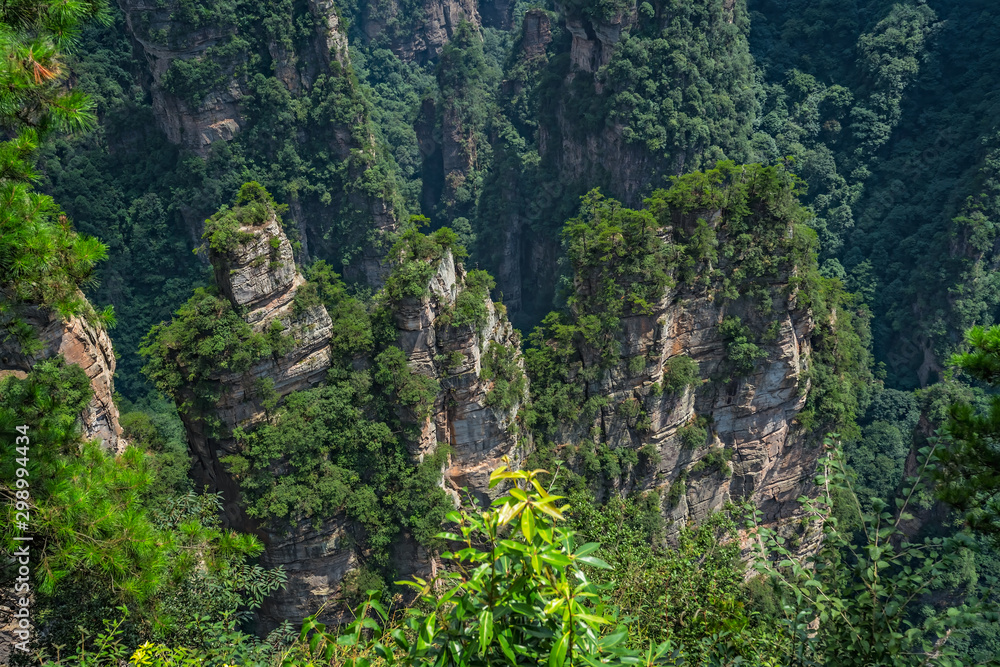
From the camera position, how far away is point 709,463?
2694cm

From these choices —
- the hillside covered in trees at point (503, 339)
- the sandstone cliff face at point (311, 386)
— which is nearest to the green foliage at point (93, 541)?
the hillside covered in trees at point (503, 339)

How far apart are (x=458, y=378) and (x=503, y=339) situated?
9.07ft

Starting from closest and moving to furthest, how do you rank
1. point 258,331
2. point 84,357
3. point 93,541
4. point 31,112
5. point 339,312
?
point 31,112, point 93,541, point 84,357, point 258,331, point 339,312

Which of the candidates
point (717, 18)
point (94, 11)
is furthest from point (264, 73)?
point (94, 11)

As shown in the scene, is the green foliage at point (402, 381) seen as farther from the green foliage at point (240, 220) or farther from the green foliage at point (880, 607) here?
the green foliage at point (880, 607)

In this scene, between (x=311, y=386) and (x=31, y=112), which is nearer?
(x=31, y=112)

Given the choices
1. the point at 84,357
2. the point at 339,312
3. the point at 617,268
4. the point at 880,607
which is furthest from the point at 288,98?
the point at 880,607

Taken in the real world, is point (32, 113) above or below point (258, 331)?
above

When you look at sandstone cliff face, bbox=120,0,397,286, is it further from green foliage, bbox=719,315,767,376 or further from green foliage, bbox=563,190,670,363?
green foliage, bbox=719,315,767,376

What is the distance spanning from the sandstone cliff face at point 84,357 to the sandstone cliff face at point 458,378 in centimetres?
793

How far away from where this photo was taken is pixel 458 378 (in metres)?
22.2

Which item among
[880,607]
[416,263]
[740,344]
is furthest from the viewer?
[740,344]

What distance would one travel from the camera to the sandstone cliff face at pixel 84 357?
47.4ft

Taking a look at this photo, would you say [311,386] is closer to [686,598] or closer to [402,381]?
[402,381]
